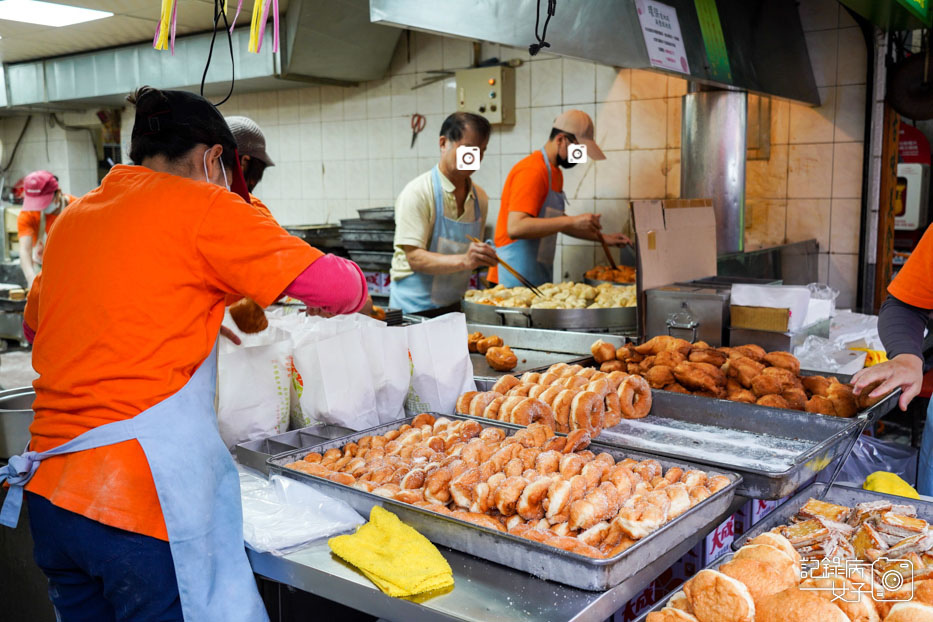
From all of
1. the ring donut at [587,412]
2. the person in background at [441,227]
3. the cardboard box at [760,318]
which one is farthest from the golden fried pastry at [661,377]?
the person in background at [441,227]

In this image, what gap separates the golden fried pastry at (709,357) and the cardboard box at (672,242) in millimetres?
498

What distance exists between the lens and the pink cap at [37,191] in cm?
614

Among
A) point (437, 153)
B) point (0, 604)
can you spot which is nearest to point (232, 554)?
point (0, 604)

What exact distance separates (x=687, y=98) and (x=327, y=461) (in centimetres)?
338

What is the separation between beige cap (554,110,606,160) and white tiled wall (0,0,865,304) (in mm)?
960

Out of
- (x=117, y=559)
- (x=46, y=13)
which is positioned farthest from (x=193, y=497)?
(x=46, y=13)

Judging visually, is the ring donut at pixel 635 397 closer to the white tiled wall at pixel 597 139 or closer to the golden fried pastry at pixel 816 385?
the golden fried pastry at pixel 816 385

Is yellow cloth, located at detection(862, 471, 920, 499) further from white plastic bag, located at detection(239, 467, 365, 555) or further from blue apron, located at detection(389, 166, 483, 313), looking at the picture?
blue apron, located at detection(389, 166, 483, 313)

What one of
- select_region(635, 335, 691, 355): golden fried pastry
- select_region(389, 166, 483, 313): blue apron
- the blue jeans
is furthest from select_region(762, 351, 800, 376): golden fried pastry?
select_region(389, 166, 483, 313): blue apron

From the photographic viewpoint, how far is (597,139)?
5.78m

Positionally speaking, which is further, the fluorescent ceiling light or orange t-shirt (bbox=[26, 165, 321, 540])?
the fluorescent ceiling light

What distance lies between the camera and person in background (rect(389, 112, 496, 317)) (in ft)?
13.0

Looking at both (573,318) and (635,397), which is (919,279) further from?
(573,318)

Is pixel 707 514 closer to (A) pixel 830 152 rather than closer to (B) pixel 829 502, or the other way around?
(B) pixel 829 502
